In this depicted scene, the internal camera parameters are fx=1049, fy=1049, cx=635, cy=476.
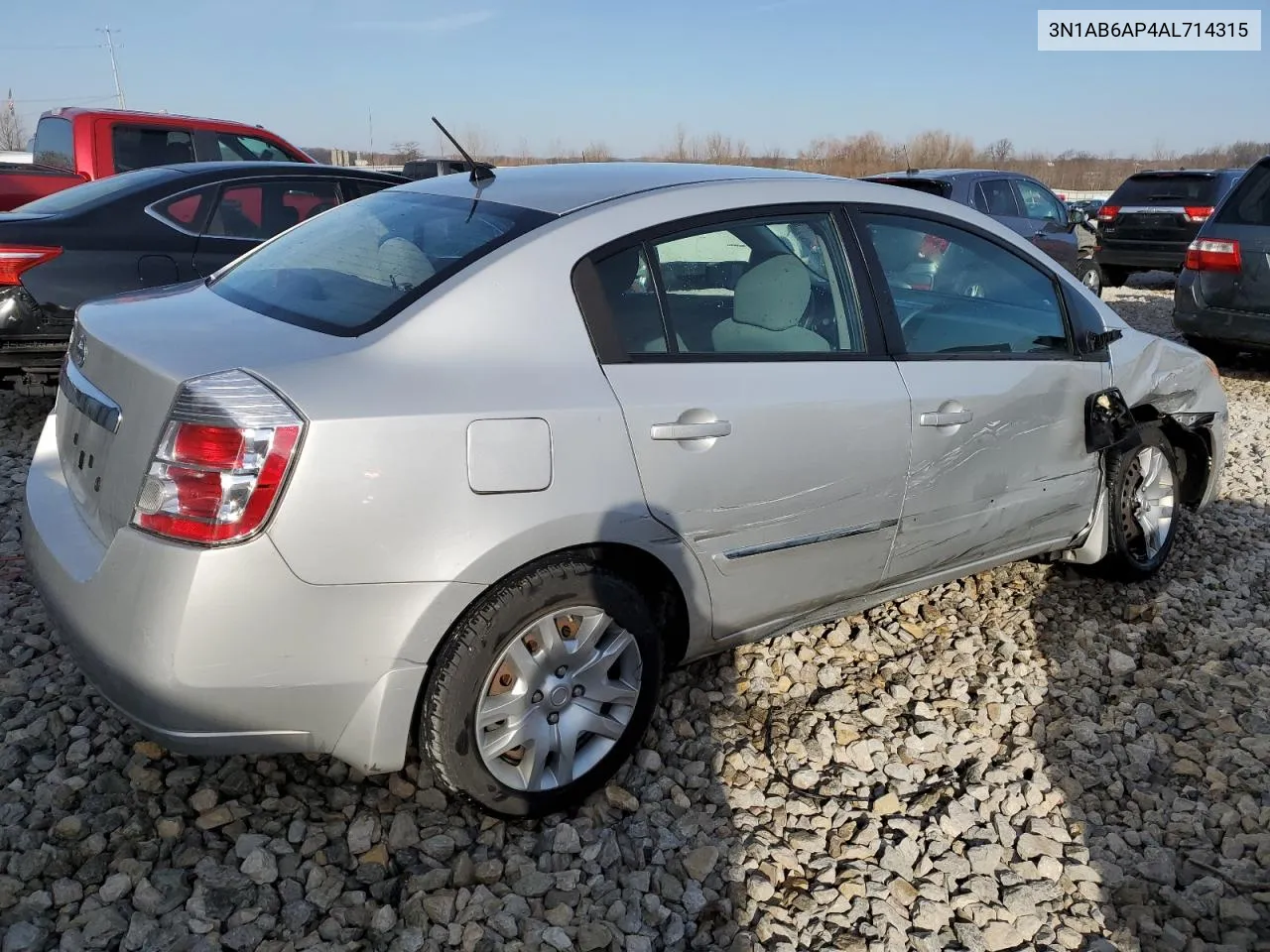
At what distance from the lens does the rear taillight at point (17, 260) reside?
4984 millimetres

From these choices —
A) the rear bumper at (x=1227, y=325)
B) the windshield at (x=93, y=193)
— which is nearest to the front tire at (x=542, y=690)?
the windshield at (x=93, y=193)

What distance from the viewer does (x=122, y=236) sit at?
5344 mm

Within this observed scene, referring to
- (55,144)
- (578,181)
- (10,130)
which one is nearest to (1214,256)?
(578,181)

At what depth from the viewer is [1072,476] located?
3744 mm

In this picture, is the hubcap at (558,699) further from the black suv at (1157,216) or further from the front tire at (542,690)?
the black suv at (1157,216)

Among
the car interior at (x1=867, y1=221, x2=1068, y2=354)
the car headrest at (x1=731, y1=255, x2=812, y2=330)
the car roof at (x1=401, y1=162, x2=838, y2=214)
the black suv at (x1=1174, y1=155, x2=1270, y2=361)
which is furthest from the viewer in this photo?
the black suv at (x1=1174, y1=155, x2=1270, y2=361)

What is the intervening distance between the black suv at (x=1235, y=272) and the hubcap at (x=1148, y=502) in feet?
14.5

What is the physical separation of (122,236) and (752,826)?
175 inches

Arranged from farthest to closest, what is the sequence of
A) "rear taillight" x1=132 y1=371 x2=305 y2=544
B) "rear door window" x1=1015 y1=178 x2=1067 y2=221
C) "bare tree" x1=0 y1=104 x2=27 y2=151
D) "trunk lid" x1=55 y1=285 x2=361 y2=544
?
"bare tree" x1=0 y1=104 x2=27 y2=151 < "rear door window" x1=1015 y1=178 x2=1067 y2=221 < "trunk lid" x1=55 y1=285 x2=361 y2=544 < "rear taillight" x1=132 y1=371 x2=305 y2=544

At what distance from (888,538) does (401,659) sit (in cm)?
155

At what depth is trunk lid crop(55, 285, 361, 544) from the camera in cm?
225

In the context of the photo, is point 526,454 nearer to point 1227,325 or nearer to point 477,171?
point 477,171

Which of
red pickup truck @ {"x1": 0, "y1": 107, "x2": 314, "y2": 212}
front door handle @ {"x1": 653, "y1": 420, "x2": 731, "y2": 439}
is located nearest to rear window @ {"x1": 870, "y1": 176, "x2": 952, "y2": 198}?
red pickup truck @ {"x1": 0, "y1": 107, "x2": 314, "y2": 212}

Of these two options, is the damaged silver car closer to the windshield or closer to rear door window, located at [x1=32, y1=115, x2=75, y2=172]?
the windshield
